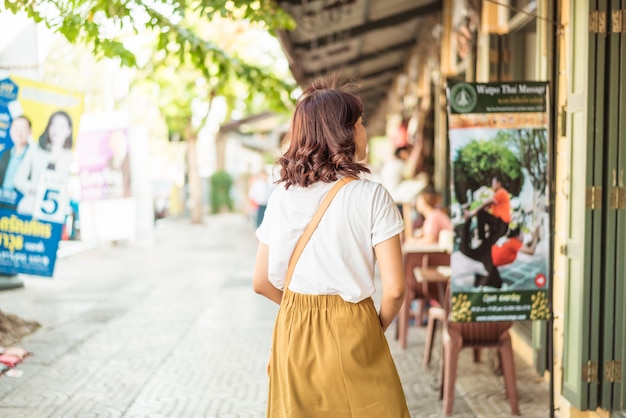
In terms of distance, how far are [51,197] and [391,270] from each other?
4.68 metres

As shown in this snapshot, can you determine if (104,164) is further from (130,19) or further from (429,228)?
(429,228)

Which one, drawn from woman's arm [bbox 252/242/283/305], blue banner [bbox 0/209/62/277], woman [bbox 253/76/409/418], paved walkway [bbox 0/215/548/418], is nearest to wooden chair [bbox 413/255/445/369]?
paved walkway [bbox 0/215/548/418]

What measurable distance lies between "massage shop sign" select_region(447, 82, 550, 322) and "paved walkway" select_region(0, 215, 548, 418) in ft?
2.81

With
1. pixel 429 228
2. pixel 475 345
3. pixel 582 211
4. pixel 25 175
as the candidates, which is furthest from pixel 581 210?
pixel 25 175

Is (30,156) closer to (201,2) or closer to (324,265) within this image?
(201,2)

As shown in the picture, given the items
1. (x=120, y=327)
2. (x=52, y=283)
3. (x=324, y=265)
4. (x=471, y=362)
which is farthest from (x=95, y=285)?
Result: (x=324, y=265)

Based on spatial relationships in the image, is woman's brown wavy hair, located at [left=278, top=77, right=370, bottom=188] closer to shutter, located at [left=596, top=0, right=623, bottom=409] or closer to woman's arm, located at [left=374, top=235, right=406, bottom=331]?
woman's arm, located at [left=374, top=235, right=406, bottom=331]

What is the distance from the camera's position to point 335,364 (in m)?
2.47

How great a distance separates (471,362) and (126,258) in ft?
32.9

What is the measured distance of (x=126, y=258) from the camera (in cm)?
1493

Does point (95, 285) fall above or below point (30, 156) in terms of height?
below

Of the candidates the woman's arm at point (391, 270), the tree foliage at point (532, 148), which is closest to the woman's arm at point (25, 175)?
the tree foliage at point (532, 148)

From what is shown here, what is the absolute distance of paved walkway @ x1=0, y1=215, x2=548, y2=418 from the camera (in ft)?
16.9

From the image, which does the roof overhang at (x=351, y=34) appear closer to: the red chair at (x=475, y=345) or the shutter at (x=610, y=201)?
the shutter at (x=610, y=201)
